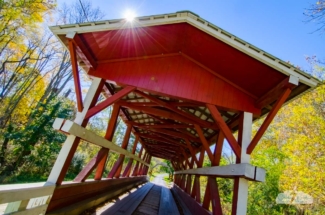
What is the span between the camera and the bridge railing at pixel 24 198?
6.01 feet

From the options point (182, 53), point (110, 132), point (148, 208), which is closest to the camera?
point (182, 53)

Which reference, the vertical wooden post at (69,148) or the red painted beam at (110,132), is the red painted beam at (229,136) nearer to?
the vertical wooden post at (69,148)

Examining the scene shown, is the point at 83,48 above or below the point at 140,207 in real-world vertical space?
Answer: above

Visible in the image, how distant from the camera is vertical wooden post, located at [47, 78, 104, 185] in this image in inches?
124

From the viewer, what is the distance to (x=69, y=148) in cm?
344

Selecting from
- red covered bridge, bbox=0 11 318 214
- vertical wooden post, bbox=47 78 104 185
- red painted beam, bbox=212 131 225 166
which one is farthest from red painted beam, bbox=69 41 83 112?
red painted beam, bbox=212 131 225 166

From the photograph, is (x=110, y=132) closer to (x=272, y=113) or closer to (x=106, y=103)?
(x=106, y=103)

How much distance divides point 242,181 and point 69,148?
295cm

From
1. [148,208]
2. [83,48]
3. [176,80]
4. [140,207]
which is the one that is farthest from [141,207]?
[83,48]

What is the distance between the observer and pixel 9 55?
44.2 ft

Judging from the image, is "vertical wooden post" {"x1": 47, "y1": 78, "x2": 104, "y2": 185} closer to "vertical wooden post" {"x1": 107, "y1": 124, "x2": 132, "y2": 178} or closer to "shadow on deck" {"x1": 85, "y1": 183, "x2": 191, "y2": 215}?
"shadow on deck" {"x1": 85, "y1": 183, "x2": 191, "y2": 215}

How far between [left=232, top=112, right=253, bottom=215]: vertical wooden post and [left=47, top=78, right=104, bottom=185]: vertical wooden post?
2826mm

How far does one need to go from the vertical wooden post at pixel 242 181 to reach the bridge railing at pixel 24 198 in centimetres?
277

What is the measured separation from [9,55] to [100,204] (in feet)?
45.9
